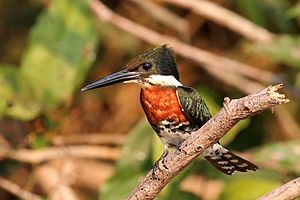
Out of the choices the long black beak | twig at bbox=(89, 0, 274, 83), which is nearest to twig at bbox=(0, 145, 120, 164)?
twig at bbox=(89, 0, 274, 83)

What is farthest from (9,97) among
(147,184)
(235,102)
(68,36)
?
(235,102)

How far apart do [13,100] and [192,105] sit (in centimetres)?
127

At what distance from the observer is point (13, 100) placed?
3.58m

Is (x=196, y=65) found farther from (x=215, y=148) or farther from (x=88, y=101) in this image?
(x=215, y=148)

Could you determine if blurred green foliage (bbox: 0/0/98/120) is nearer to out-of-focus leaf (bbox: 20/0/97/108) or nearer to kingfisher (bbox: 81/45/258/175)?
out-of-focus leaf (bbox: 20/0/97/108)

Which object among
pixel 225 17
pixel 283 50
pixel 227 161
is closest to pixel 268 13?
pixel 225 17

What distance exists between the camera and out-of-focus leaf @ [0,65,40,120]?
11.6 ft

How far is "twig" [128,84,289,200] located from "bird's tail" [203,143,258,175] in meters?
0.41

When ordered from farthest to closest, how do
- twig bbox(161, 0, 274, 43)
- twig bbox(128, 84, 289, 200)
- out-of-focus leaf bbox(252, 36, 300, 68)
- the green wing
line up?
twig bbox(161, 0, 274, 43)
out-of-focus leaf bbox(252, 36, 300, 68)
the green wing
twig bbox(128, 84, 289, 200)

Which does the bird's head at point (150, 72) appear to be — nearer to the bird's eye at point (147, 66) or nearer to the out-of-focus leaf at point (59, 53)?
the bird's eye at point (147, 66)

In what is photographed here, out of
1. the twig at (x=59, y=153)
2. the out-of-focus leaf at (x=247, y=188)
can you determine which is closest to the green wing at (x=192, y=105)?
the out-of-focus leaf at (x=247, y=188)

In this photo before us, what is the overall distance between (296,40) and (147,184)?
1.75 m

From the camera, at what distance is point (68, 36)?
143 inches

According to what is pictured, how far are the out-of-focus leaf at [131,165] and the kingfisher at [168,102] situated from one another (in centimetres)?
80
